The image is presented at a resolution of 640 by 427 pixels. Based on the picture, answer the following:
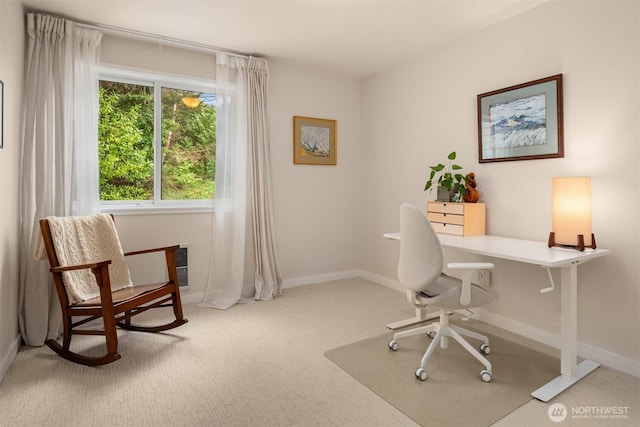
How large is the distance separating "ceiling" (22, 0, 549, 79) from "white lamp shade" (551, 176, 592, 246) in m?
1.34

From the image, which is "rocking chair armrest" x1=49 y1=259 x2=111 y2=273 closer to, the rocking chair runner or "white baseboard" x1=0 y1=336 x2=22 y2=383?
the rocking chair runner

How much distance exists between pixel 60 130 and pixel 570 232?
3570 millimetres

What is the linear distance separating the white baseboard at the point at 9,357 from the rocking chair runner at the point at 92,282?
17cm

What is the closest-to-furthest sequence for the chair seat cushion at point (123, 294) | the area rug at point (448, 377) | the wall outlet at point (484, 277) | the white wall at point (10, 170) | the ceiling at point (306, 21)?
the area rug at point (448, 377) < the white wall at point (10, 170) < the chair seat cushion at point (123, 294) < the ceiling at point (306, 21) < the wall outlet at point (484, 277)

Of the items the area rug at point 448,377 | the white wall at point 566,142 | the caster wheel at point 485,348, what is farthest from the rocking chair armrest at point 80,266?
the white wall at point 566,142

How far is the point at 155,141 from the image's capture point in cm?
343

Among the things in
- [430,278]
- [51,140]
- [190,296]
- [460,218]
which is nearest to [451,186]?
[460,218]

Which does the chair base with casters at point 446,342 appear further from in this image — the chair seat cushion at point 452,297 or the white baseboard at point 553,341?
the white baseboard at point 553,341

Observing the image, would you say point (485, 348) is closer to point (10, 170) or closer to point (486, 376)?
point (486, 376)

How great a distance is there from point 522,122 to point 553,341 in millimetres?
1573

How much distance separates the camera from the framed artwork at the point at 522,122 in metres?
2.53

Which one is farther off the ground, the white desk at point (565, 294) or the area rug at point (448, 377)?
the white desk at point (565, 294)

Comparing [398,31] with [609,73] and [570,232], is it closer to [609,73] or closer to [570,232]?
[609,73]

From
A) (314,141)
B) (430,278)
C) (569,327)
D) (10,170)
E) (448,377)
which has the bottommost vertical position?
(448,377)
